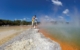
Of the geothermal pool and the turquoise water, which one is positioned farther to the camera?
the turquoise water

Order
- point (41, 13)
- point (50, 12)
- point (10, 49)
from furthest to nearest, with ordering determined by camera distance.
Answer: point (50, 12)
point (41, 13)
point (10, 49)

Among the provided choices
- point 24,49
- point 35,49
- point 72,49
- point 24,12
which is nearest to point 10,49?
point 24,49

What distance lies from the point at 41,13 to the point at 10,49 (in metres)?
6.10

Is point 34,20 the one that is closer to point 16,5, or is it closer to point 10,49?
point 16,5

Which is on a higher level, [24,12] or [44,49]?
[24,12]

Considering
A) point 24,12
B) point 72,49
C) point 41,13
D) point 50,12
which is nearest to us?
point 72,49

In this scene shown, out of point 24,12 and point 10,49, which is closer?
point 10,49

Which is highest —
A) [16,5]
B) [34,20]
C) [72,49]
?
[16,5]

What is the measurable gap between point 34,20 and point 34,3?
981mm

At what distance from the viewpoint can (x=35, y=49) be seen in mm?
4027

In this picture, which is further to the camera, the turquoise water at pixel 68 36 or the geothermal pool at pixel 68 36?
the turquoise water at pixel 68 36

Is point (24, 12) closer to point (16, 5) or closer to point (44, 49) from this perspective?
point (16, 5)

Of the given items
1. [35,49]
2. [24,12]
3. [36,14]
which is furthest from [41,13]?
[35,49]

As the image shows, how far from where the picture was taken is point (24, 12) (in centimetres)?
888
